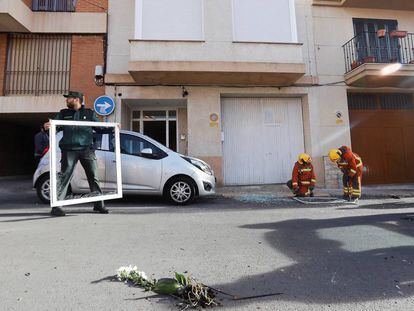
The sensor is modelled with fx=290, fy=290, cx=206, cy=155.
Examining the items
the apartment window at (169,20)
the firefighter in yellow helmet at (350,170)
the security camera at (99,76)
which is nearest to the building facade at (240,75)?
the apartment window at (169,20)

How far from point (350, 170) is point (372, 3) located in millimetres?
7573

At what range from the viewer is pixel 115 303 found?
7.26ft

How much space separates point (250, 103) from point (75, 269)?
8.89 m

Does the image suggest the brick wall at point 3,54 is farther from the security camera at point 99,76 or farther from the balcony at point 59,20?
the security camera at point 99,76

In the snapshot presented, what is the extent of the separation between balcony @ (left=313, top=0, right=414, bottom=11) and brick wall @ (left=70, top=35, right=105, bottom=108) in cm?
806

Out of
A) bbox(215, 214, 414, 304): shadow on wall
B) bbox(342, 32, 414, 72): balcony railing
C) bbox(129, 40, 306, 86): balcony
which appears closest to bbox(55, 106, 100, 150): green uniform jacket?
bbox(215, 214, 414, 304): shadow on wall

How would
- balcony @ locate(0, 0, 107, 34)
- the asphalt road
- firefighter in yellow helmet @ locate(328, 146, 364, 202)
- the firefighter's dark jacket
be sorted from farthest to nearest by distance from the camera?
balcony @ locate(0, 0, 107, 34) < firefighter in yellow helmet @ locate(328, 146, 364, 202) < the firefighter's dark jacket < the asphalt road

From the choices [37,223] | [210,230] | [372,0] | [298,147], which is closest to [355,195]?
[298,147]

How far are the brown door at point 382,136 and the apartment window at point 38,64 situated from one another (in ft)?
34.4

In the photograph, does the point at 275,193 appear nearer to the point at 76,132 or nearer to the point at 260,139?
the point at 260,139

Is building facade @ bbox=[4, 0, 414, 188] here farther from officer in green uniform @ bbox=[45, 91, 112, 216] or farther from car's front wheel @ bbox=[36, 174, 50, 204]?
officer in green uniform @ bbox=[45, 91, 112, 216]

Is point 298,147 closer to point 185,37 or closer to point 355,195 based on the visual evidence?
point 355,195

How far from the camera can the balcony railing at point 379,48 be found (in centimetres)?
1074

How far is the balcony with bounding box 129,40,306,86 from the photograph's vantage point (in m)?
8.98
